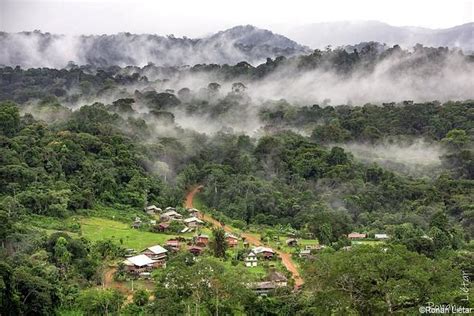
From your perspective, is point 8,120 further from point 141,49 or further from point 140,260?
point 141,49

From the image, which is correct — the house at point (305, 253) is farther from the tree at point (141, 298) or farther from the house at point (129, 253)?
the tree at point (141, 298)

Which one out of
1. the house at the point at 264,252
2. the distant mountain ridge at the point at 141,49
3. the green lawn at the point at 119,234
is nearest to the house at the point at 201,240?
the green lawn at the point at 119,234

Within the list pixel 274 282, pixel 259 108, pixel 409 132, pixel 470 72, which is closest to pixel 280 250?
pixel 274 282

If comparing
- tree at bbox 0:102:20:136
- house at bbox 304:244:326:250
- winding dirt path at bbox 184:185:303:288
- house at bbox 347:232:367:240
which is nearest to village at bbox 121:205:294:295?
winding dirt path at bbox 184:185:303:288

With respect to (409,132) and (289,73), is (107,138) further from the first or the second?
(289,73)

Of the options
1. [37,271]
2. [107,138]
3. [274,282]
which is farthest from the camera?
[107,138]

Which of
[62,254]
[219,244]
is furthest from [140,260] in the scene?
[219,244]
